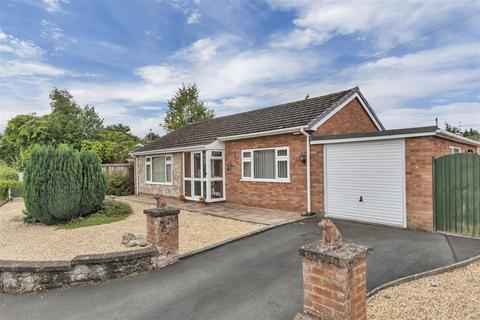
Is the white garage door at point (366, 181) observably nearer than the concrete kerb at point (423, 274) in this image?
No

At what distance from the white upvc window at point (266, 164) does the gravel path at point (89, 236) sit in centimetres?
261

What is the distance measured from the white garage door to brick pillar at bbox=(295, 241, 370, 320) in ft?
19.2

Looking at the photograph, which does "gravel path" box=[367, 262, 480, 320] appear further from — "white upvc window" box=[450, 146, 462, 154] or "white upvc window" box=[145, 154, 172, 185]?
"white upvc window" box=[145, 154, 172, 185]

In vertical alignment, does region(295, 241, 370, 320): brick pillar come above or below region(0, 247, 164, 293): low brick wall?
above

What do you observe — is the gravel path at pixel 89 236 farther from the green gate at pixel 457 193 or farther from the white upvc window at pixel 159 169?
the white upvc window at pixel 159 169

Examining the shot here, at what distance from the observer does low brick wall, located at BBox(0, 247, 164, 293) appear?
447 centimetres

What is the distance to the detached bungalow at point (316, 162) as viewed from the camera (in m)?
7.55

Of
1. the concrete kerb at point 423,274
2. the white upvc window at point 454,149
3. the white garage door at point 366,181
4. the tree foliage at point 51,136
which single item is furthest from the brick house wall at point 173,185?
the concrete kerb at point 423,274

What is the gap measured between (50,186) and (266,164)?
7.26 m

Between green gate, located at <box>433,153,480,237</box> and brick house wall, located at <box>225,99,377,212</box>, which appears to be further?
brick house wall, located at <box>225,99,377,212</box>

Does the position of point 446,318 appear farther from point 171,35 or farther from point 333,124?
point 171,35

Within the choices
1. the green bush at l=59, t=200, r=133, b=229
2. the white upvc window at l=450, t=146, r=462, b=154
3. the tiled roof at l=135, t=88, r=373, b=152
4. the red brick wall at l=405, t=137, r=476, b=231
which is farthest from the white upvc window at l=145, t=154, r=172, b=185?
the white upvc window at l=450, t=146, r=462, b=154

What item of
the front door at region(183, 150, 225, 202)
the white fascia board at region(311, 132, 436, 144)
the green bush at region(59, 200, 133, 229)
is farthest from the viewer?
the front door at region(183, 150, 225, 202)

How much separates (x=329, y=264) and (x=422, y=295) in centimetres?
211
